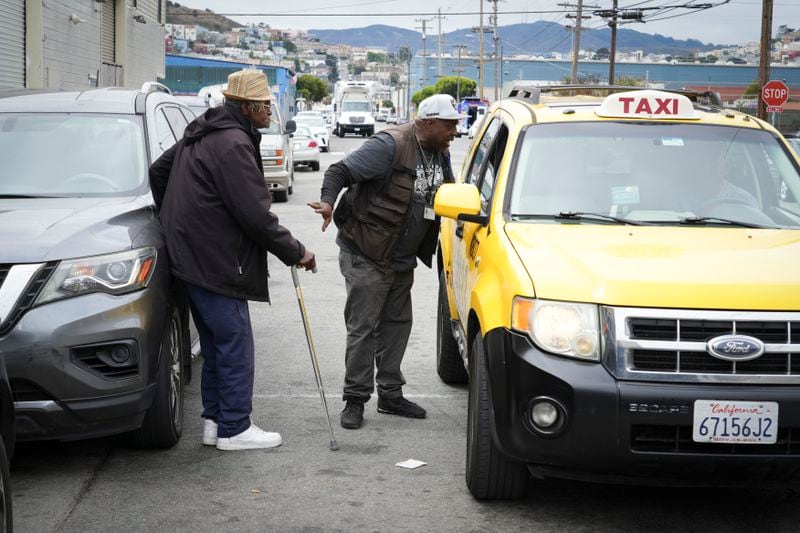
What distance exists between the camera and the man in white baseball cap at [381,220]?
6715 millimetres

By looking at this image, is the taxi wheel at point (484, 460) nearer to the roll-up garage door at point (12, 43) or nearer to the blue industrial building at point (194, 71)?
the roll-up garage door at point (12, 43)

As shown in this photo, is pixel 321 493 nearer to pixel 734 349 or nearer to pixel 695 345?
pixel 695 345

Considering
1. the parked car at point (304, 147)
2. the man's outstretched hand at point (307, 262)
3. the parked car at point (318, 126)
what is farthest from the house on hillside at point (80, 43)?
the man's outstretched hand at point (307, 262)

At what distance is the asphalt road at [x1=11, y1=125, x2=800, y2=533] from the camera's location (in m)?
5.05

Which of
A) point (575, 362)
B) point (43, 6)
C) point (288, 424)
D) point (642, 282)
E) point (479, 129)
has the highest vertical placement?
point (43, 6)

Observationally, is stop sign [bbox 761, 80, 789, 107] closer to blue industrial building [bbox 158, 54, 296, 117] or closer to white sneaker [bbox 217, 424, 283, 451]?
white sneaker [bbox 217, 424, 283, 451]

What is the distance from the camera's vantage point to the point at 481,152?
7289mm

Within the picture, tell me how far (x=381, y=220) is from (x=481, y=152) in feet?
3.07

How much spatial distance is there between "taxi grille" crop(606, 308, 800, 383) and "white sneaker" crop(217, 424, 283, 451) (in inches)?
93.0

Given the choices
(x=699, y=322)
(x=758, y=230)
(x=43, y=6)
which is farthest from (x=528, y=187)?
(x=43, y=6)

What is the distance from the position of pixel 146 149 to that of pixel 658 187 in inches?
123

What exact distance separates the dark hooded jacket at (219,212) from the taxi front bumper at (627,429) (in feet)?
5.82

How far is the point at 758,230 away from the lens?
554 centimetres

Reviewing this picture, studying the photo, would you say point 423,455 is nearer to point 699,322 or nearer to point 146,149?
point 699,322
